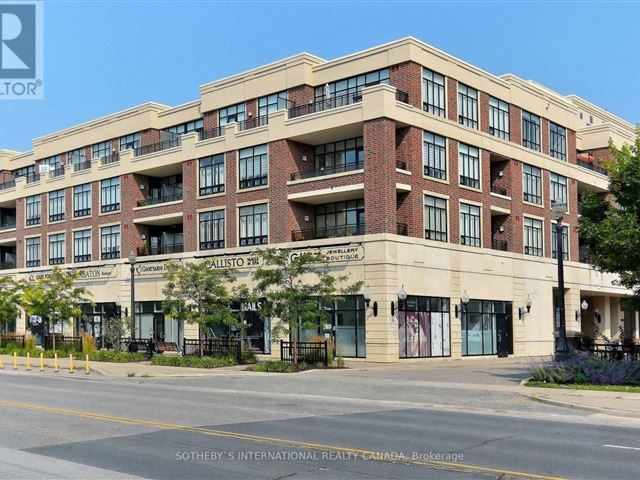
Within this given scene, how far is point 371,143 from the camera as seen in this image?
1513 inches

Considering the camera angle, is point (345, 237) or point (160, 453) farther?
point (345, 237)

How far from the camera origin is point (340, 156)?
1672 inches

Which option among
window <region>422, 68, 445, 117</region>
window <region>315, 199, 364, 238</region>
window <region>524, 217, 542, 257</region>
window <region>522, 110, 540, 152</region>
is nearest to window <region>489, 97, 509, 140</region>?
window <region>522, 110, 540, 152</region>

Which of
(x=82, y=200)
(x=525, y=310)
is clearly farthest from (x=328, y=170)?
(x=82, y=200)

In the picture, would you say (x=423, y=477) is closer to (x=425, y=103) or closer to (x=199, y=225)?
(x=425, y=103)

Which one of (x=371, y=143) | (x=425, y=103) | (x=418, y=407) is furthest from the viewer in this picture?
(x=425, y=103)

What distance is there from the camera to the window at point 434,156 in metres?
40.8

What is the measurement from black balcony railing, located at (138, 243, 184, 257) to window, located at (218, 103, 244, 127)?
876 centimetres

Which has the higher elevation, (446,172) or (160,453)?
(446,172)

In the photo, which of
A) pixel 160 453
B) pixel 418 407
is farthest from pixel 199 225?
pixel 160 453

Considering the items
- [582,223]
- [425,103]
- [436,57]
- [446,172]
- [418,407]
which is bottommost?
[418,407]

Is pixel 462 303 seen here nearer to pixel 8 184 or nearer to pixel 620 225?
pixel 620 225

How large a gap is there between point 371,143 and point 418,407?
71.5ft

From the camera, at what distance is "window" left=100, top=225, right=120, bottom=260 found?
53.7 metres
